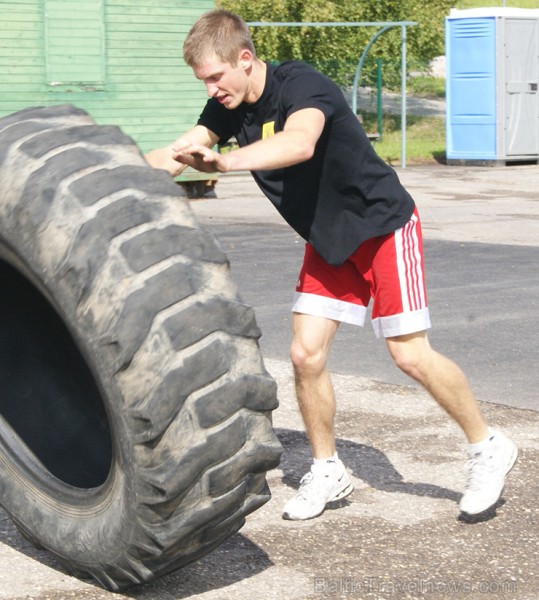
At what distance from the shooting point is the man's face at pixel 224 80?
14.0ft

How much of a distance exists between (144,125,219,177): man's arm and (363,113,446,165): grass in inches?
791

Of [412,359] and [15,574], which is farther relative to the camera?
[412,359]

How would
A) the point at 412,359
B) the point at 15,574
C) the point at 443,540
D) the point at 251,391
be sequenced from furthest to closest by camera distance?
the point at 412,359 < the point at 443,540 < the point at 15,574 < the point at 251,391

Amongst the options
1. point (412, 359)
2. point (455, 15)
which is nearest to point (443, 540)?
point (412, 359)

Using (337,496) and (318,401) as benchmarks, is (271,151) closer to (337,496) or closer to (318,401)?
(318,401)

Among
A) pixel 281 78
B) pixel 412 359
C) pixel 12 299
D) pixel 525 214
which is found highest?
pixel 281 78

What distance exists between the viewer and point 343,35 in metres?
28.5

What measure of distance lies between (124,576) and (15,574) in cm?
52

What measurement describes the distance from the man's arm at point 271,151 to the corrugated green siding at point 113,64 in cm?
1348

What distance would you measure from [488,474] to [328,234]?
1.03 meters

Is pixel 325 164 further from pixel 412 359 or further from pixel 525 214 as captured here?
pixel 525 214

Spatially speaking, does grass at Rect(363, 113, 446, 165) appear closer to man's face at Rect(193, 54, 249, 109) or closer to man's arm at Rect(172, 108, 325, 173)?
man's face at Rect(193, 54, 249, 109)

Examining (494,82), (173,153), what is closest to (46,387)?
(173,153)

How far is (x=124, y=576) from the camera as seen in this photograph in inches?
142
